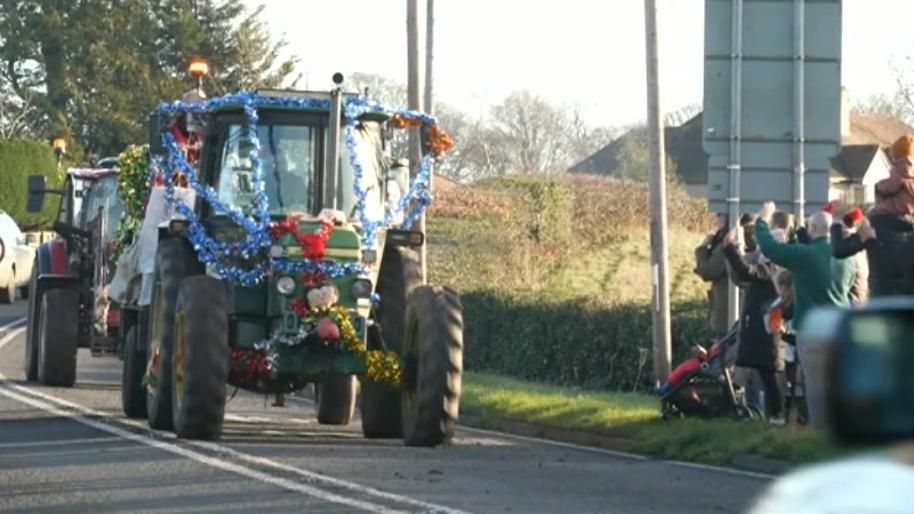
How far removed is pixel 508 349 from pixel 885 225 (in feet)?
47.9

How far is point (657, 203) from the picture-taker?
22875mm

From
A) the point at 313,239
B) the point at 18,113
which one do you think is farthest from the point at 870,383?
the point at 18,113

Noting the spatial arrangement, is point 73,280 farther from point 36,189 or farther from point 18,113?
point 18,113

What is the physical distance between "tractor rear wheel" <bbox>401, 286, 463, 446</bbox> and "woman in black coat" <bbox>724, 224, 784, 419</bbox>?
8.97ft

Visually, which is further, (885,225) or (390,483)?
(885,225)

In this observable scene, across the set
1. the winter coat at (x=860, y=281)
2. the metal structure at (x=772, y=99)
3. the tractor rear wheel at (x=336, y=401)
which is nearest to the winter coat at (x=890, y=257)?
the winter coat at (x=860, y=281)

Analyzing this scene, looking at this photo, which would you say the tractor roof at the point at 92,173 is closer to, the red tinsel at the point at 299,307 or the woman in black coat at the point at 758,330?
the red tinsel at the point at 299,307

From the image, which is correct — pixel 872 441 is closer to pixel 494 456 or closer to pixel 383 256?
pixel 494 456

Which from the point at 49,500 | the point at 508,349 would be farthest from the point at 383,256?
the point at 508,349

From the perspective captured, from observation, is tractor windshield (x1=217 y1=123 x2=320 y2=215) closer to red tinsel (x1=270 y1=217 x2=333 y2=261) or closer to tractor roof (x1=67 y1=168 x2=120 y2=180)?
red tinsel (x1=270 y1=217 x2=333 y2=261)

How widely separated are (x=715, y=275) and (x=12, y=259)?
2742 cm

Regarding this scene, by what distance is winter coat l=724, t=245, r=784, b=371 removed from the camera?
16781mm

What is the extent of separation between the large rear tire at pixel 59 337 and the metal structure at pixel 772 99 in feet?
24.5

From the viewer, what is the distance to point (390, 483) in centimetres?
1231
